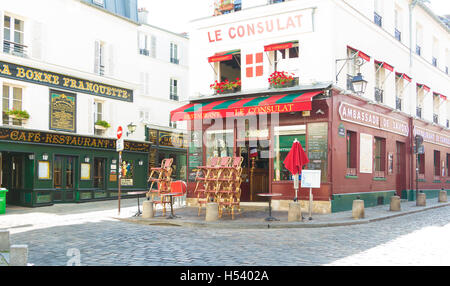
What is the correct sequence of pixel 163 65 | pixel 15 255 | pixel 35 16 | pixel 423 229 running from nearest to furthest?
pixel 15 255, pixel 423 229, pixel 35 16, pixel 163 65

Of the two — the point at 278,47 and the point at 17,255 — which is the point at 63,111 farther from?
the point at 17,255

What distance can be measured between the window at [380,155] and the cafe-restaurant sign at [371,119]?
22.4 inches

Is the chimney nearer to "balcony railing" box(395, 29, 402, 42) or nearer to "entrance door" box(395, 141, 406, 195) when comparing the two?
"balcony railing" box(395, 29, 402, 42)

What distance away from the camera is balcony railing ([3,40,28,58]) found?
17234 millimetres

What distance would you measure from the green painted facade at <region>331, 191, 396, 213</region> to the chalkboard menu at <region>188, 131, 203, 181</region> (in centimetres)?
518

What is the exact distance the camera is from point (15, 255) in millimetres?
5270

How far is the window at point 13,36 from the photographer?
56.8ft

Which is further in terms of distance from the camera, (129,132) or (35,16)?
(129,132)

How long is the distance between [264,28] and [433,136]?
13.8 meters

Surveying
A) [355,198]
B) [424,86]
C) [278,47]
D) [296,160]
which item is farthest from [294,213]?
[424,86]

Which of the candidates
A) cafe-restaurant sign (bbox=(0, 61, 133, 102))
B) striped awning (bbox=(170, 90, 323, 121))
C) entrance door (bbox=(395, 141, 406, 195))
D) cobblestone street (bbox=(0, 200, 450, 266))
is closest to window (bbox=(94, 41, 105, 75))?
cafe-restaurant sign (bbox=(0, 61, 133, 102))

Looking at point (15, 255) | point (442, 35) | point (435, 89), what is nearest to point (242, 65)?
point (15, 255)

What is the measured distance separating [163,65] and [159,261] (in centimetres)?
2459

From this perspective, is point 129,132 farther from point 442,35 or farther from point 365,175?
point 442,35
